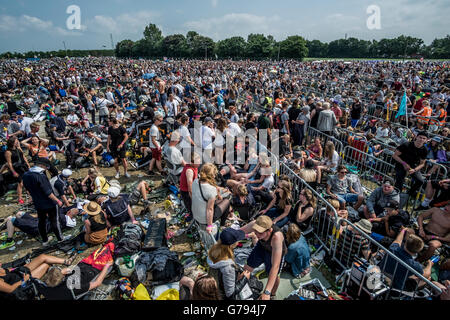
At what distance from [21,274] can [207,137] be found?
15.6 ft

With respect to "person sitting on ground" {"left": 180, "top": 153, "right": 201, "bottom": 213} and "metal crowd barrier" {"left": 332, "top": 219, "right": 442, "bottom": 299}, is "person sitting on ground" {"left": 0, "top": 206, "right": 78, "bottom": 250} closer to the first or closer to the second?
"person sitting on ground" {"left": 180, "top": 153, "right": 201, "bottom": 213}

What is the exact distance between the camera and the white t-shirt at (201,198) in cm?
396

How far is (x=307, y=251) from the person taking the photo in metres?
3.86

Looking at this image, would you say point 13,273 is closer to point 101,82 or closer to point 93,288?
point 93,288

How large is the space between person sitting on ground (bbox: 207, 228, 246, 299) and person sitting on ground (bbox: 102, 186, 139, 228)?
257cm

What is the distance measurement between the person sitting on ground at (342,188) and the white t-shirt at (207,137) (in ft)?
10.7

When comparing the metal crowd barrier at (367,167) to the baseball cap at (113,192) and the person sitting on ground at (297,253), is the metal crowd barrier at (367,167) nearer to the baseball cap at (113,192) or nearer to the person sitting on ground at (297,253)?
the person sitting on ground at (297,253)

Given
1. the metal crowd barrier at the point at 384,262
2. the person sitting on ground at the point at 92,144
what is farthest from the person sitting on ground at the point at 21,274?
the person sitting on ground at the point at 92,144

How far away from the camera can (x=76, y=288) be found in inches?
134

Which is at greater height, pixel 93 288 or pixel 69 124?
pixel 69 124
